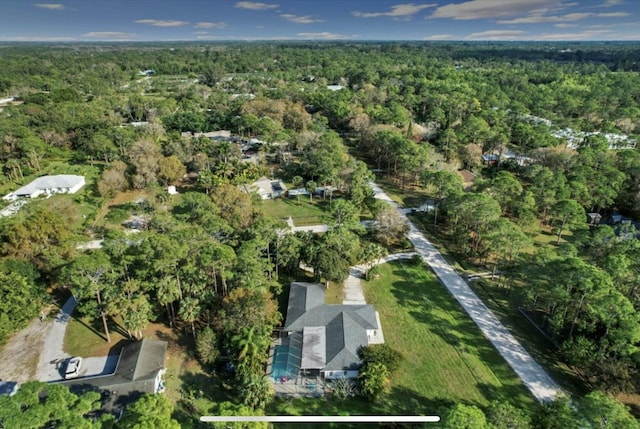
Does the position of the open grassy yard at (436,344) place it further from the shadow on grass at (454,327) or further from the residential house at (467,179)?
the residential house at (467,179)

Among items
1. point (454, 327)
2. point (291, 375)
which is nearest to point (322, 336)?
point (291, 375)

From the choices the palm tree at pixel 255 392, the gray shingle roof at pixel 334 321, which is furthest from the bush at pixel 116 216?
the palm tree at pixel 255 392

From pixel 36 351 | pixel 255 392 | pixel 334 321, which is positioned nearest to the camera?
pixel 255 392

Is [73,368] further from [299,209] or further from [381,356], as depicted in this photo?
[299,209]

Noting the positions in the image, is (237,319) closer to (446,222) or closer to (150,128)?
(446,222)

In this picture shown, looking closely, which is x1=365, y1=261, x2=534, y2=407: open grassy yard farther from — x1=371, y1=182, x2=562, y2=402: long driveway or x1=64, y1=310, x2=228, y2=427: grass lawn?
x1=64, y1=310, x2=228, y2=427: grass lawn

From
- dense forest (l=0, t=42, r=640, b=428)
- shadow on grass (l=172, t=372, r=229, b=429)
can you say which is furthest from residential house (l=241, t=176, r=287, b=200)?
shadow on grass (l=172, t=372, r=229, b=429)
